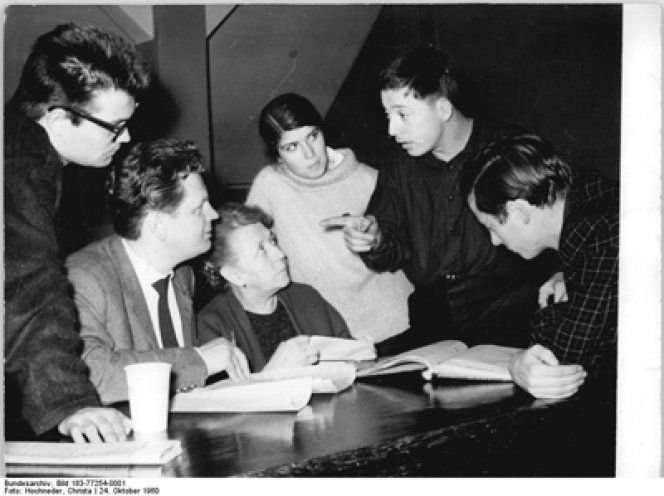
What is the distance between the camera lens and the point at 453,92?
6.11ft

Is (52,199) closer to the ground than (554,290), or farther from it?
farther from it

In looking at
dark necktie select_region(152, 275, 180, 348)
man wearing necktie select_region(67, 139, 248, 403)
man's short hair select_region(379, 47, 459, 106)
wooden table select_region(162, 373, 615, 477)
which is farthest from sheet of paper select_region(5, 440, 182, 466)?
man's short hair select_region(379, 47, 459, 106)

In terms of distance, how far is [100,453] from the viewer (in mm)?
1010

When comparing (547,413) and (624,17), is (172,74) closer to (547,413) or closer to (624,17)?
(624,17)

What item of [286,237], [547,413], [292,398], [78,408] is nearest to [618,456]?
[547,413]

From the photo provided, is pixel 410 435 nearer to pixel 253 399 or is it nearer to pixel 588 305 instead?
pixel 253 399

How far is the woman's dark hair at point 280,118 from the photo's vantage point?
1.81 meters

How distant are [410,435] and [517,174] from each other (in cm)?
78

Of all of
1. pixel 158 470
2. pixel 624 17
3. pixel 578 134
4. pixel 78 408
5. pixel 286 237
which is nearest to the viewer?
pixel 158 470

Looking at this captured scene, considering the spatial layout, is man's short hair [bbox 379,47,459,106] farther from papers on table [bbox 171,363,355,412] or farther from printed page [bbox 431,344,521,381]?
papers on table [bbox 171,363,355,412]

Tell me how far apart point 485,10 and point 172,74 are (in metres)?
0.72

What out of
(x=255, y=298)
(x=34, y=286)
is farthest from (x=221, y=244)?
(x=34, y=286)

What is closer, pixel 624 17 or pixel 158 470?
pixel 158 470

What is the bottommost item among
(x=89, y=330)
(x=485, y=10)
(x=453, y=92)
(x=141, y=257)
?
(x=89, y=330)
